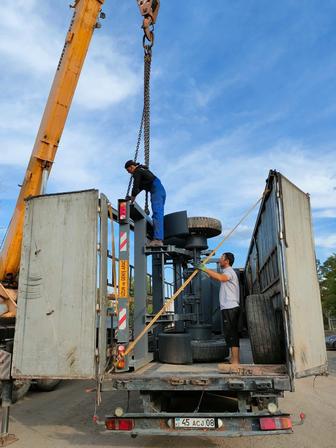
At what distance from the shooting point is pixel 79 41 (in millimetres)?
7641

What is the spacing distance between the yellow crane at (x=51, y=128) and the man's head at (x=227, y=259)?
3.94 m

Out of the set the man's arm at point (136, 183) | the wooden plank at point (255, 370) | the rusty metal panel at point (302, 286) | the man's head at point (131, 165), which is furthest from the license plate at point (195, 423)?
the man's head at point (131, 165)

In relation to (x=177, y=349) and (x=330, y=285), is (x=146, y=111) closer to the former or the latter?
(x=177, y=349)

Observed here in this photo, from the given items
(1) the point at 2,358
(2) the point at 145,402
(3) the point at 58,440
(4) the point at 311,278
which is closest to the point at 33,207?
(1) the point at 2,358

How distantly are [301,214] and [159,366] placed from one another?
2.64 meters

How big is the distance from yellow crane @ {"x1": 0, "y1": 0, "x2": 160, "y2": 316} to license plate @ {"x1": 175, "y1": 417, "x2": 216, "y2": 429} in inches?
180

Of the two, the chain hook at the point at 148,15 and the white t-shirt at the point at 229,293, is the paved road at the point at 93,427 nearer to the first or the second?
the white t-shirt at the point at 229,293

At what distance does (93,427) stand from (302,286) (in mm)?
3526

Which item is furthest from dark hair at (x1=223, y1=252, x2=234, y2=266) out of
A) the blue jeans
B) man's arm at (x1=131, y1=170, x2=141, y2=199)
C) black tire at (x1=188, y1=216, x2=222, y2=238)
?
black tire at (x1=188, y1=216, x2=222, y2=238)

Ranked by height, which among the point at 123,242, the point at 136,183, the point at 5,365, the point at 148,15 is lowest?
the point at 5,365

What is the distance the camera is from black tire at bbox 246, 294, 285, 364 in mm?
4445

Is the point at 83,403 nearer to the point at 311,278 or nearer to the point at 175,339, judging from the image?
the point at 175,339

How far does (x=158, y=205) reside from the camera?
6.12 meters

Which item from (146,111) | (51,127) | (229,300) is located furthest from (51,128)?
(229,300)
